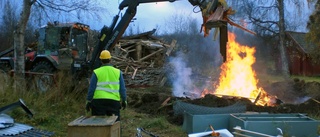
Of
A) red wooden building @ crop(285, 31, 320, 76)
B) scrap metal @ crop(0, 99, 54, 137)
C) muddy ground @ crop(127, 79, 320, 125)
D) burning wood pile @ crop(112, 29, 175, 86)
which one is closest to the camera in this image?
scrap metal @ crop(0, 99, 54, 137)

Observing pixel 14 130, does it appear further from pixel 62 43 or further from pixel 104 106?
pixel 62 43

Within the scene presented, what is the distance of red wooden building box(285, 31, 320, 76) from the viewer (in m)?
31.8

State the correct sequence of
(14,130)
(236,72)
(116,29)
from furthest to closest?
(236,72)
(116,29)
(14,130)

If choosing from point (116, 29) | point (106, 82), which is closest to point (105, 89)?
point (106, 82)

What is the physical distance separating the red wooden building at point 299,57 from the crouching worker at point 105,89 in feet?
93.7

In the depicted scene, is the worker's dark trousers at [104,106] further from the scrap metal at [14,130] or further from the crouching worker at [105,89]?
the scrap metal at [14,130]

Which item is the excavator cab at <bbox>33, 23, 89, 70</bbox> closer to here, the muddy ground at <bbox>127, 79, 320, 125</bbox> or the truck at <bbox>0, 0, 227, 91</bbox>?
the truck at <bbox>0, 0, 227, 91</bbox>

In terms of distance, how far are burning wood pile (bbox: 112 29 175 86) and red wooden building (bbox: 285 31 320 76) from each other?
1713 centimetres

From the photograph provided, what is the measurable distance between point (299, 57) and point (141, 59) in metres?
19.8

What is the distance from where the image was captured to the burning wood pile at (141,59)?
17438 mm

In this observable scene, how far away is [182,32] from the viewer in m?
39.9

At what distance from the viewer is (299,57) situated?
107 feet

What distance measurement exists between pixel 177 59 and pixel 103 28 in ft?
31.2

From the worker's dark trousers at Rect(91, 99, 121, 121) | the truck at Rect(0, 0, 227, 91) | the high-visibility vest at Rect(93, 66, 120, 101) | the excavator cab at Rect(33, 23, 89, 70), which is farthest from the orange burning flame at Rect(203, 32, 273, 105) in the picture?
the high-visibility vest at Rect(93, 66, 120, 101)
